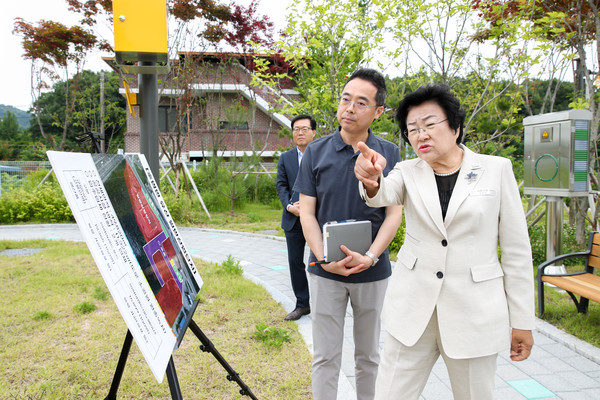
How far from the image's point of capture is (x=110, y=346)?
3.48 metres

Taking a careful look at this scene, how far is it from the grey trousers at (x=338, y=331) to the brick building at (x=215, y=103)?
233 centimetres

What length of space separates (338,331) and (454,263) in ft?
2.76

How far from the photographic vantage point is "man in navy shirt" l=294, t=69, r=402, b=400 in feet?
7.16

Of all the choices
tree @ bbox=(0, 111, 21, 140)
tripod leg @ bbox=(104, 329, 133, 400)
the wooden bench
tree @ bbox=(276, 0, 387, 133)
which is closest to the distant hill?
tree @ bbox=(0, 111, 21, 140)

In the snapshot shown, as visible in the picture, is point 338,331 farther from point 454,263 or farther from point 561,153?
point 561,153

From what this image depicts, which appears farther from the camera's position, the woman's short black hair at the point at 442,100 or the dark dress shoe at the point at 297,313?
the dark dress shoe at the point at 297,313

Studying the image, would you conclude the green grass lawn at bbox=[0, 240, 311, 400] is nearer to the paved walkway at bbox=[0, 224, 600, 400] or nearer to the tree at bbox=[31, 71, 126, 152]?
the paved walkway at bbox=[0, 224, 600, 400]

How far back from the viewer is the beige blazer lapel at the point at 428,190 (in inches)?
66.6

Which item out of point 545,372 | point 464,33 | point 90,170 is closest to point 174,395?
point 90,170

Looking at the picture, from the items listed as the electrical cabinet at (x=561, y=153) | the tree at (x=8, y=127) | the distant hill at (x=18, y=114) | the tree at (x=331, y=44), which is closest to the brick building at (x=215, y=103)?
the tree at (x=331, y=44)

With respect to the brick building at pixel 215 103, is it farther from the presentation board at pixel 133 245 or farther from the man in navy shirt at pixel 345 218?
the man in navy shirt at pixel 345 218

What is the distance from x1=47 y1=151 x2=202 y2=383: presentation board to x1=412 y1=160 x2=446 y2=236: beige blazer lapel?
114 cm

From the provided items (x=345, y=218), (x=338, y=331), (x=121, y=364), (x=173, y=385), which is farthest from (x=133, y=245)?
(x=338, y=331)

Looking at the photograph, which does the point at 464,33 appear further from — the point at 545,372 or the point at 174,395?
the point at 174,395
